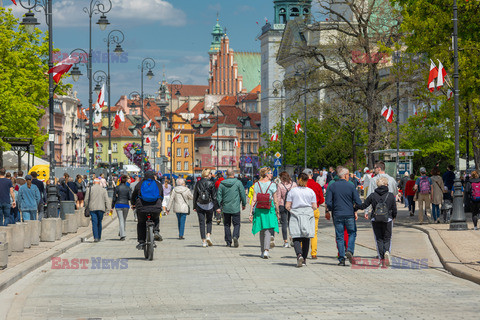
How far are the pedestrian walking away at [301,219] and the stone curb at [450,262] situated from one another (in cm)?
240

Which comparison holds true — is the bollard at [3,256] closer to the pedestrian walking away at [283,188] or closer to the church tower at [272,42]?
the pedestrian walking away at [283,188]

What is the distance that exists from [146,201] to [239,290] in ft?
20.4

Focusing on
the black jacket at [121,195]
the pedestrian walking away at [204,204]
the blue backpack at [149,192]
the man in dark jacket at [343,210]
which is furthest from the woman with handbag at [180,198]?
the man in dark jacket at [343,210]

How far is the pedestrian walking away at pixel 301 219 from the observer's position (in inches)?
652

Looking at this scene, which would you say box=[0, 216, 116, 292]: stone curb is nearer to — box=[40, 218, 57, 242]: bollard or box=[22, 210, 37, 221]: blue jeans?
box=[40, 218, 57, 242]: bollard

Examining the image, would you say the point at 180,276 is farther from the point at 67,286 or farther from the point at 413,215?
the point at 413,215

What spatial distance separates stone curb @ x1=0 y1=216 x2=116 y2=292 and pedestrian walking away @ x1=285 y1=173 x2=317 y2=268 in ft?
14.9

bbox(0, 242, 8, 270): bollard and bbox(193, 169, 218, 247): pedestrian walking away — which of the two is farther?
bbox(193, 169, 218, 247): pedestrian walking away

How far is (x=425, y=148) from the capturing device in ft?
215

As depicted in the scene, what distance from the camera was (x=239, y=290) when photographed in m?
13.0

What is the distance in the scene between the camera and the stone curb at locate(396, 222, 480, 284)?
565 inches

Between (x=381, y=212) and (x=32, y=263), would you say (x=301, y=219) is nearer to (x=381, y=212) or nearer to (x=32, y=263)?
(x=381, y=212)

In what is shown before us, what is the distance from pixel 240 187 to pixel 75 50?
2279cm

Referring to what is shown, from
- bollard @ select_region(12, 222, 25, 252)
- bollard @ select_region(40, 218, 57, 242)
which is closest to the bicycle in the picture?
bollard @ select_region(12, 222, 25, 252)
